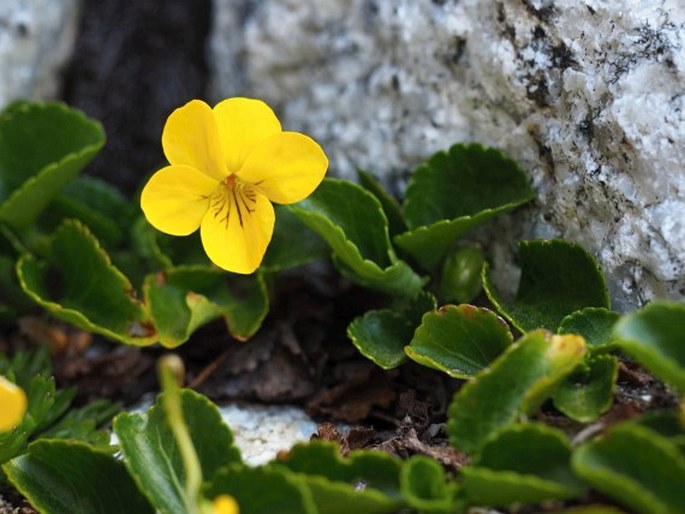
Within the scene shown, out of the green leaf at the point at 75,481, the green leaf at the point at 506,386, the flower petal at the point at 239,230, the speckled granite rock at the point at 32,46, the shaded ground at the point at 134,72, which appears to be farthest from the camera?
the shaded ground at the point at 134,72

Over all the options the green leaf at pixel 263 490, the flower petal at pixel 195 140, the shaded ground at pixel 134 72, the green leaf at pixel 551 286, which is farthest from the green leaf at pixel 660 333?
the shaded ground at pixel 134 72

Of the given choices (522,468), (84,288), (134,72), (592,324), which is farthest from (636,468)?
(134,72)

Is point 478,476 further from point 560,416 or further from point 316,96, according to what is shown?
point 316,96

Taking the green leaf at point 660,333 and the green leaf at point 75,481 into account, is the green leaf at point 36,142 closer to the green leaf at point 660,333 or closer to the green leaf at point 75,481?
the green leaf at point 75,481

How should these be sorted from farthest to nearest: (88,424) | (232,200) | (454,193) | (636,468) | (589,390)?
(454,193), (88,424), (232,200), (589,390), (636,468)

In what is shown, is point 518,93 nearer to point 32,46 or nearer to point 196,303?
point 196,303

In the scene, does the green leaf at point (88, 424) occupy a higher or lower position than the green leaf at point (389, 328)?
lower
